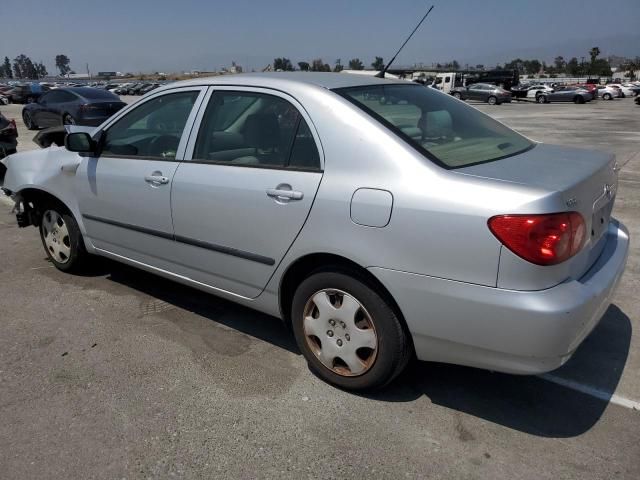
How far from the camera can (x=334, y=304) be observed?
2.83 m

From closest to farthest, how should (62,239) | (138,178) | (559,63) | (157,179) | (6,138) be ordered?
1. (157,179)
2. (138,178)
3. (62,239)
4. (6,138)
5. (559,63)

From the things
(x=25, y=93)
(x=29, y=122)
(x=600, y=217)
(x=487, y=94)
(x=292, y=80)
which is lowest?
(x=487, y=94)

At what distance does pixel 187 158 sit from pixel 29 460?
1.85 metres

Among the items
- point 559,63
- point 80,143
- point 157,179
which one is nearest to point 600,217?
point 157,179

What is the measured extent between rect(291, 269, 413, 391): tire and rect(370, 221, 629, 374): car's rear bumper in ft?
0.37

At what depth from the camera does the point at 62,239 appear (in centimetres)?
455

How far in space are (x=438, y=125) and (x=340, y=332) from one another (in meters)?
1.29

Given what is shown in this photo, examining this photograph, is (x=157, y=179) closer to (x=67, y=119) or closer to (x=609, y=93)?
(x=67, y=119)

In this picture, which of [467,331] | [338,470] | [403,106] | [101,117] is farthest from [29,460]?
[101,117]

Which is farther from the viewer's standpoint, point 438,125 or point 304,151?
point 438,125

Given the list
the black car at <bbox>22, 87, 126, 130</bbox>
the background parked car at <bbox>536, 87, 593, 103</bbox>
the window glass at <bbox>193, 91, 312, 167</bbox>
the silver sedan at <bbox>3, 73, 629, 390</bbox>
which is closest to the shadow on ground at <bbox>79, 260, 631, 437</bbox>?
the silver sedan at <bbox>3, 73, 629, 390</bbox>

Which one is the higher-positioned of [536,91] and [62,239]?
[62,239]

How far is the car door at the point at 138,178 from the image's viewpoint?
11.5 feet

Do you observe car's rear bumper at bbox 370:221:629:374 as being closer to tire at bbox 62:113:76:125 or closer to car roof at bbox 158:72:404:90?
car roof at bbox 158:72:404:90
